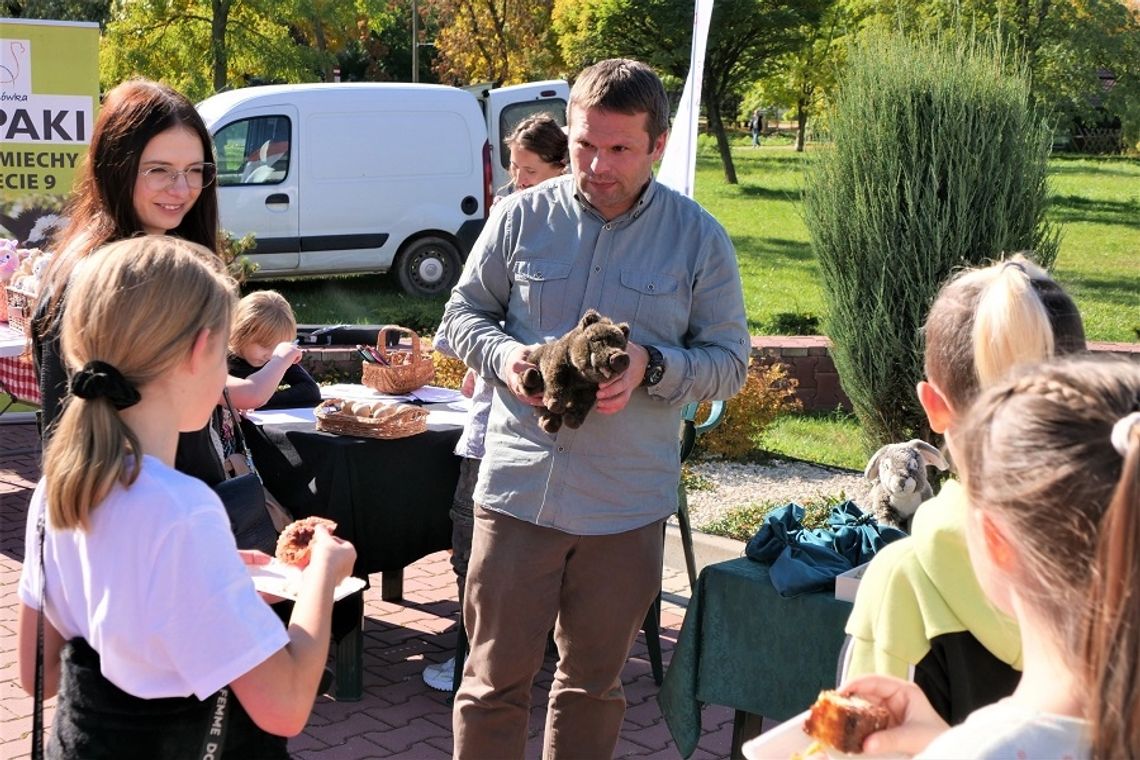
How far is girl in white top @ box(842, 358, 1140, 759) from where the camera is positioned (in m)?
1.45

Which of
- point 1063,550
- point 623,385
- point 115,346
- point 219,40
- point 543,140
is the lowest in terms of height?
point 623,385

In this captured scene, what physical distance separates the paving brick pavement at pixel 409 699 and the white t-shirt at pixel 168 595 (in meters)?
2.40

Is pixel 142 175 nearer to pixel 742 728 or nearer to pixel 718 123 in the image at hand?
pixel 742 728

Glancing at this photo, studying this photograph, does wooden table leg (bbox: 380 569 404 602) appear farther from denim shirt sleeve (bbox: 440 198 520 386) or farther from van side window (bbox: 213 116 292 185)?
van side window (bbox: 213 116 292 185)

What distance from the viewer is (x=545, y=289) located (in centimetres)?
342

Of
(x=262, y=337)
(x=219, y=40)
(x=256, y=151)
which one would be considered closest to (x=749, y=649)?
(x=262, y=337)

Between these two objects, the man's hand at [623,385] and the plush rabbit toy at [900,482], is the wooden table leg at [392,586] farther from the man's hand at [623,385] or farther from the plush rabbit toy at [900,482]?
the man's hand at [623,385]

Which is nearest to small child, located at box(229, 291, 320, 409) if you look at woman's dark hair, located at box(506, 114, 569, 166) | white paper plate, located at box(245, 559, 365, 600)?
woman's dark hair, located at box(506, 114, 569, 166)

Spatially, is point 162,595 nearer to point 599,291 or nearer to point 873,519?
point 599,291

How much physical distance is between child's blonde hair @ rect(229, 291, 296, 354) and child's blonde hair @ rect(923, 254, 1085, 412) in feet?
9.17

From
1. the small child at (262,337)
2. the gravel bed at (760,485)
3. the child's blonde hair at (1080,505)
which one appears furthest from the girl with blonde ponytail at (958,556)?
the gravel bed at (760,485)

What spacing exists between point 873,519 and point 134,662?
2505 mm

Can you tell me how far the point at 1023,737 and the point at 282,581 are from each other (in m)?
1.40

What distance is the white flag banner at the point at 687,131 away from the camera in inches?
236
